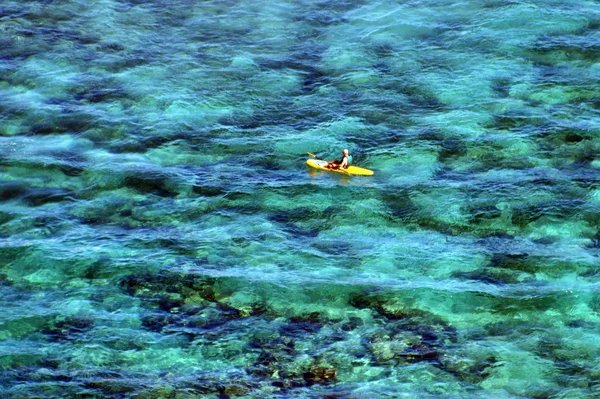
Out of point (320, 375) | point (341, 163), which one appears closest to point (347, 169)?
point (341, 163)

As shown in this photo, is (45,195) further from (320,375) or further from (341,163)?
(320,375)

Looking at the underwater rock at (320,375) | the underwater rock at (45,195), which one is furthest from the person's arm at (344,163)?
the underwater rock at (320,375)

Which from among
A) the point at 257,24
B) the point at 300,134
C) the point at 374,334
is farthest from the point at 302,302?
the point at 257,24

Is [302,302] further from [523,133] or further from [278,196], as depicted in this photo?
[523,133]

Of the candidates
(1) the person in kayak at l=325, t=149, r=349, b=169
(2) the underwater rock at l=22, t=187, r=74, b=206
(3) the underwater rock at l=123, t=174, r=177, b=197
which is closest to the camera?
(2) the underwater rock at l=22, t=187, r=74, b=206

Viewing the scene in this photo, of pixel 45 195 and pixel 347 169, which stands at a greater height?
pixel 347 169

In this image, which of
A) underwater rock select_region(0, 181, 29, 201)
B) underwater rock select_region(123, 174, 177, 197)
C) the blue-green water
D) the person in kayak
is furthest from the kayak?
underwater rock select_region(0, 181, 29, 201)

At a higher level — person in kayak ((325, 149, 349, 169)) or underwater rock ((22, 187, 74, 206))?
person in kayak ((325, 149, 349, 169))

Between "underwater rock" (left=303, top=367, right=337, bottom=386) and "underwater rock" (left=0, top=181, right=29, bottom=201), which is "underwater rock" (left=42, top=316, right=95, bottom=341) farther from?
"underwater rock" (left=0, top=181, right=29, bottom=201)

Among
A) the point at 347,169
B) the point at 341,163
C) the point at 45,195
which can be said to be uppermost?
the point at 341,163
